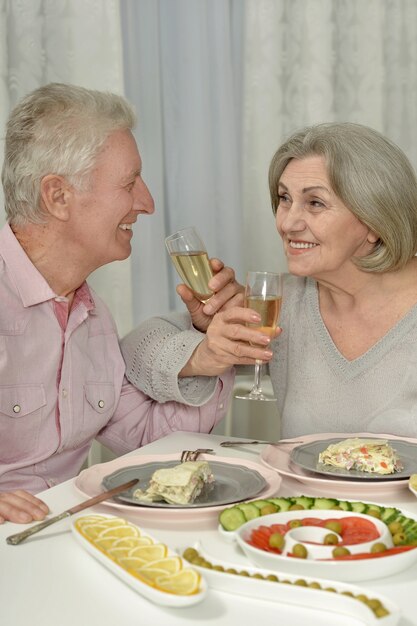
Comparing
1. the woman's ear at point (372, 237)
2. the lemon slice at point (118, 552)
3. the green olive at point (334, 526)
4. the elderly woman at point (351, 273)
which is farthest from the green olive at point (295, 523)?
the woman's ear at point (372, 237)

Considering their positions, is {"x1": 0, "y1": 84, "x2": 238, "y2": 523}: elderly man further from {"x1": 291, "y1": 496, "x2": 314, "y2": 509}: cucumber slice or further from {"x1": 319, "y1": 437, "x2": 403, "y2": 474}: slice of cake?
{"x1": 291, "y1": 496, "x2": 314, "y2": 509}: cucumber slice

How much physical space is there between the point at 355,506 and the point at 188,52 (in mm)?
2147

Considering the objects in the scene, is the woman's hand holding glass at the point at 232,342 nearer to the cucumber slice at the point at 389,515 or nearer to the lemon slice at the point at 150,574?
the cucumber slice at the point at 389,515

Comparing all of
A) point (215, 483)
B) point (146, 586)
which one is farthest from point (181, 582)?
point (215, 483)

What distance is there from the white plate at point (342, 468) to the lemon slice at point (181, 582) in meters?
0.54

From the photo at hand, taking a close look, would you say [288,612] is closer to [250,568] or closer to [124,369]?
[250,568]

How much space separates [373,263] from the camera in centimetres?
220

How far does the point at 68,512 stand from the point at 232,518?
257 mm

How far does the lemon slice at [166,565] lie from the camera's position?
119 centimetres

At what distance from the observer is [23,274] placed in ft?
6.86

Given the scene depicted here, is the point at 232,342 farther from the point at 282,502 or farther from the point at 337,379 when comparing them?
the point at 282,502

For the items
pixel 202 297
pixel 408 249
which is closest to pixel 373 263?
pixel 408 249

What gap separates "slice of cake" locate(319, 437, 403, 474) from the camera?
166 cm

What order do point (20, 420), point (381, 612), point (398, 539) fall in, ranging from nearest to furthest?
point (381, 612), point (398, 539), point (20, 420)
